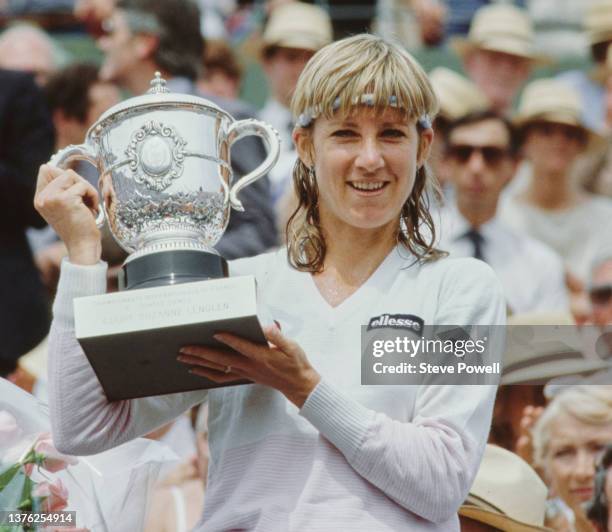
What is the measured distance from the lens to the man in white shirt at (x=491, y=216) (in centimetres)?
599

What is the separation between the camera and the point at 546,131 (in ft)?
23.0

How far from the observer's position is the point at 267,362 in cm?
272

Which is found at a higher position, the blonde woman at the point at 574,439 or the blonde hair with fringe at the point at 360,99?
the blonde hair with fringe at the point at 360,99

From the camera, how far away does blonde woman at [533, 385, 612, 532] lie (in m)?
4.25

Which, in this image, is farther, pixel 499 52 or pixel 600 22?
pixel 499 52

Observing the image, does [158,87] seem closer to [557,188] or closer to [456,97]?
[456,97]

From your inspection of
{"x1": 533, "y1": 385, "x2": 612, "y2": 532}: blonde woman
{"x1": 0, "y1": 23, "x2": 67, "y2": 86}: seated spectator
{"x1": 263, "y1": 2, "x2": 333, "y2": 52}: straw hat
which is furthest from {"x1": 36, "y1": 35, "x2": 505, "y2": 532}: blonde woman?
{"x1": 0, "y1": 23, "x2": 67, "y2": 86}: seated spectator

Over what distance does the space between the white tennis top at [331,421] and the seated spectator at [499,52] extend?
14.9 feet

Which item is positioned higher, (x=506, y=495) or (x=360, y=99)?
(x=360, y=99)

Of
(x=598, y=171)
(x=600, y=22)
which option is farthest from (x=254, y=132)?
(x=600, y=22)

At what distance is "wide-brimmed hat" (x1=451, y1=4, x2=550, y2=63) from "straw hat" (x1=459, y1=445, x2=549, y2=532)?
383 cm

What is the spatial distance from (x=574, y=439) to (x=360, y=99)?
5.87 feet

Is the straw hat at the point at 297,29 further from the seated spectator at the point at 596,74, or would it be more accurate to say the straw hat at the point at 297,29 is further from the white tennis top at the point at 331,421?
the white tennis top at the point at 331,421

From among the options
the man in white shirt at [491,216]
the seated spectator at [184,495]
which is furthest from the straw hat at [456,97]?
the seated spectator at [184,495]
